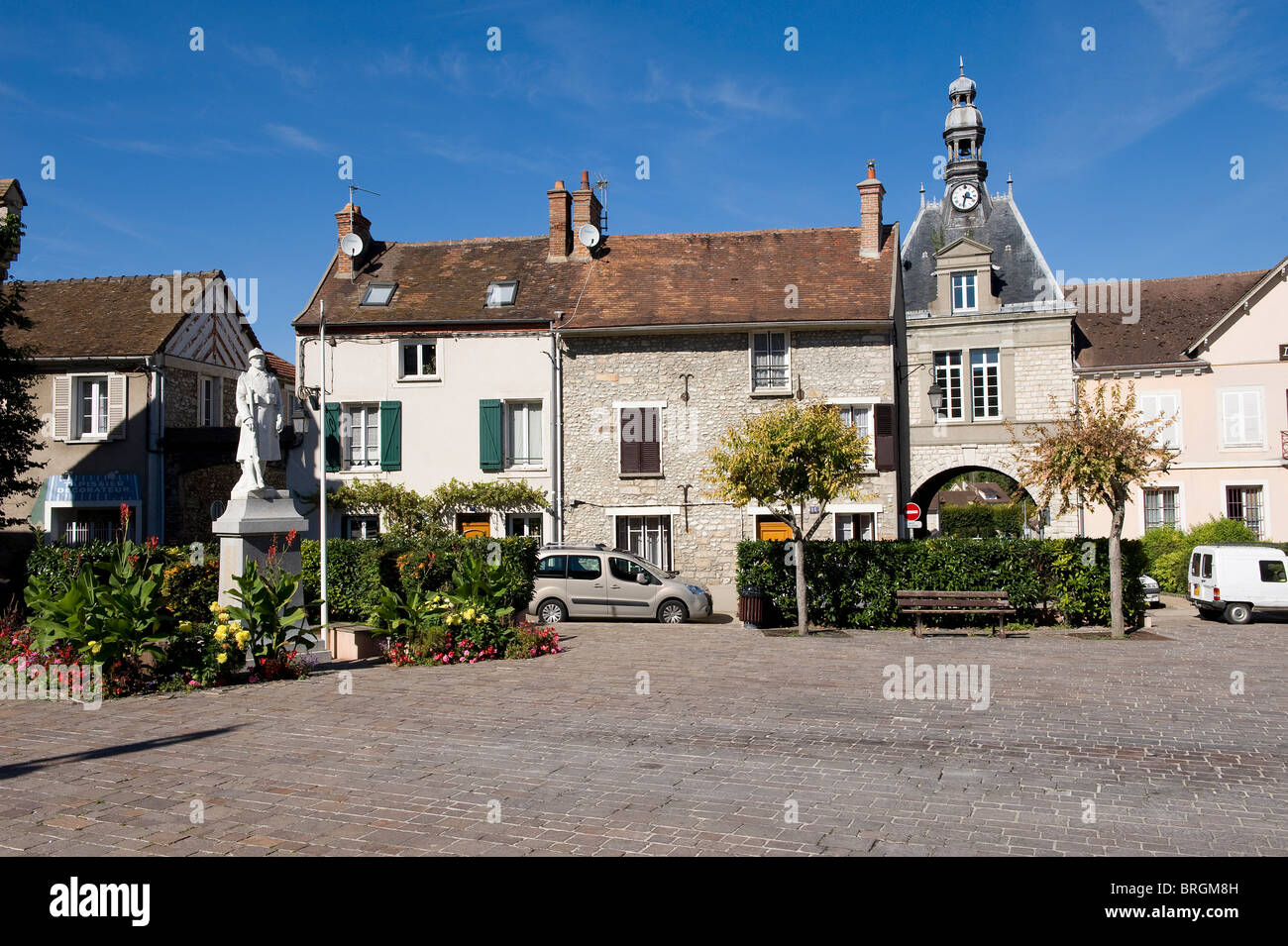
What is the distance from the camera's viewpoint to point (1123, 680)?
10969mm

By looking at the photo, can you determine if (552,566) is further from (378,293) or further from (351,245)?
(351,245)

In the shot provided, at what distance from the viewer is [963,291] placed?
2988cm

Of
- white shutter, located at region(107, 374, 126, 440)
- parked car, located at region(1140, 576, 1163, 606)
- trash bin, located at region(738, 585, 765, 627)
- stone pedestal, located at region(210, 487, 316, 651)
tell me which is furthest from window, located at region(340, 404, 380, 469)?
parked car, located at region(1140, 576, 1163, 606)

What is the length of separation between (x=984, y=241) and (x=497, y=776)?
29.5 metres

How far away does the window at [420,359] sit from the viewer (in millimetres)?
24078

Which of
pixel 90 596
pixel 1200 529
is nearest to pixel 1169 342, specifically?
pixel 1200 529

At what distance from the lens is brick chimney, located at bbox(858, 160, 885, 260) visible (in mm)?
24703

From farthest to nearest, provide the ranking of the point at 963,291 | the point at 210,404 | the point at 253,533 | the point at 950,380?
the point at 963,291 < the point at 950,380 < the point at 210,404 < the point at 253,533

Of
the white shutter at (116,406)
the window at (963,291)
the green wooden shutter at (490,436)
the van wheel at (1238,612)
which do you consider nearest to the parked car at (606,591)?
the green wooden shutter at (490,436)

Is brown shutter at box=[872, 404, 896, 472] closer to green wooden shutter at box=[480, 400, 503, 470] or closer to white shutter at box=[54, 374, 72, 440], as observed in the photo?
green wooden shutter at box=[480, 400, 503, 470]

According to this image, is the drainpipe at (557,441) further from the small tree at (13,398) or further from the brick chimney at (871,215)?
the small tree at (13,398)

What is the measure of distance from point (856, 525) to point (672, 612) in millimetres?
7265

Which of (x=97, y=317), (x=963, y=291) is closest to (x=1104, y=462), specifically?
(x=963, y=291)
